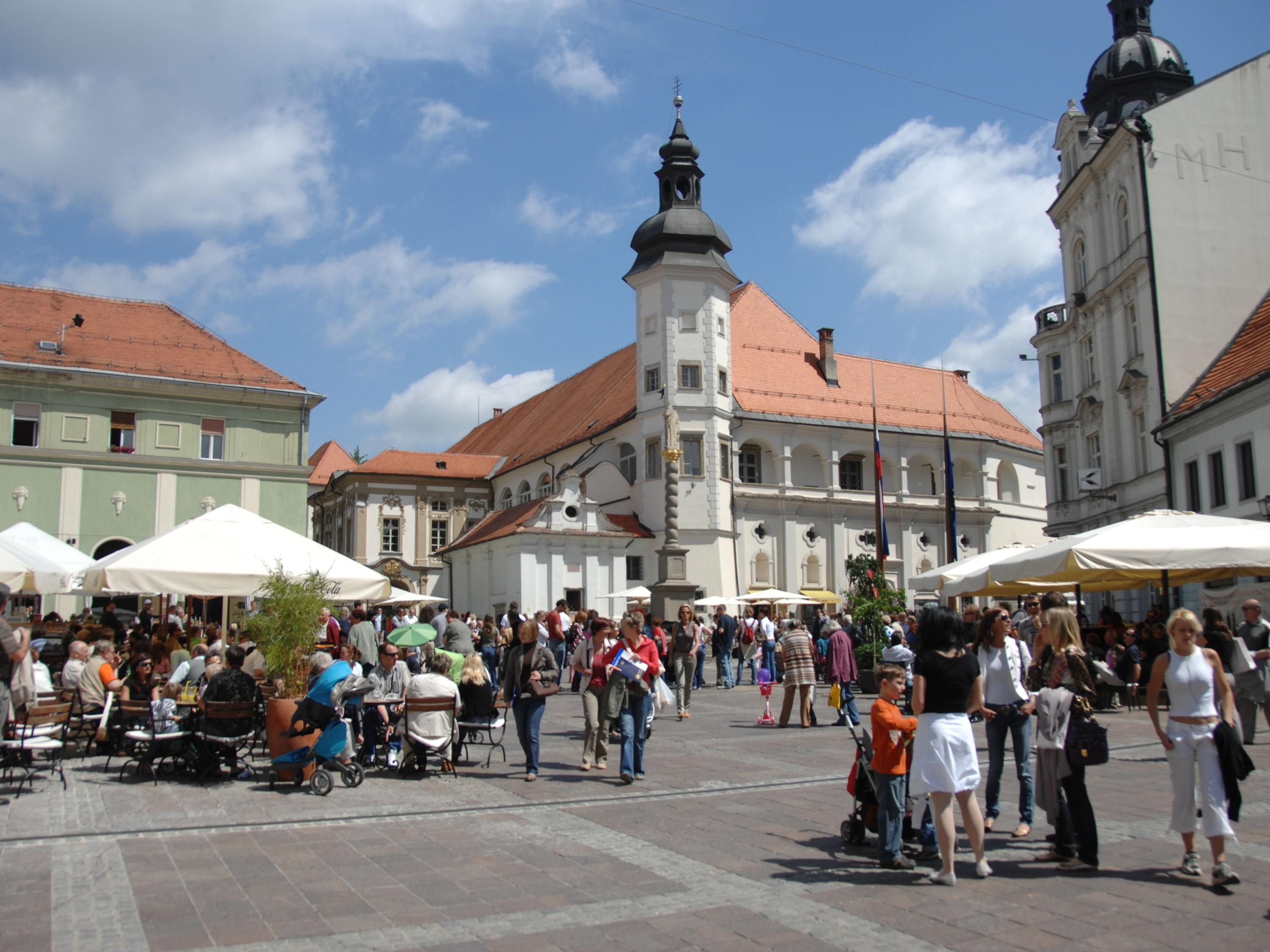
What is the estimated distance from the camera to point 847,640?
15633 mm

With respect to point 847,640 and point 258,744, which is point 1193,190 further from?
point 258,744

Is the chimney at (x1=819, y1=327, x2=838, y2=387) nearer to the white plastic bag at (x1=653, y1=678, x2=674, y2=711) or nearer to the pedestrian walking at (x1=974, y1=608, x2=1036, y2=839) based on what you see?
the white plastic bag at (x1=653, y1=678, x2=674, y2=711)

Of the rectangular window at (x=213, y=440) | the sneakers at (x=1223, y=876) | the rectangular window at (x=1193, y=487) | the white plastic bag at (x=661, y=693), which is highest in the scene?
the rectangular window at (x=213, y=440)

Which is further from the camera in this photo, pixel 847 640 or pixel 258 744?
pixel 847 640

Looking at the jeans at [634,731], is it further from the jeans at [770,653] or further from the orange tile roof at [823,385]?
the orange tile roof at [823,385]

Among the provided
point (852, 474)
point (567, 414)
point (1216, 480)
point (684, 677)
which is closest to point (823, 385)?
point (852, 474)

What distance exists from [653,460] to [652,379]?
365 cm

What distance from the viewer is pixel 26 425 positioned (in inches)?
1437

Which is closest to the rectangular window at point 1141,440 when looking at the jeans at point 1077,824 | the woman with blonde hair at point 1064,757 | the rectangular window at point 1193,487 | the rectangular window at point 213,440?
the rectangular window at point 1193,487

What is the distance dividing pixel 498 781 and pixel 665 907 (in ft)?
17.3

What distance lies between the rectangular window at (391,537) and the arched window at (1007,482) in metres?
33.7

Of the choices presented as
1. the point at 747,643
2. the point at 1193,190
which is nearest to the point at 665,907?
the point at 747,643

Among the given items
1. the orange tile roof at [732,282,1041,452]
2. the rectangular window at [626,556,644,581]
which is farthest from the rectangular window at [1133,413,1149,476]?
the rectangular window at [626,556,644,581]

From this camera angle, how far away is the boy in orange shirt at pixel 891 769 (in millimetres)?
7172
